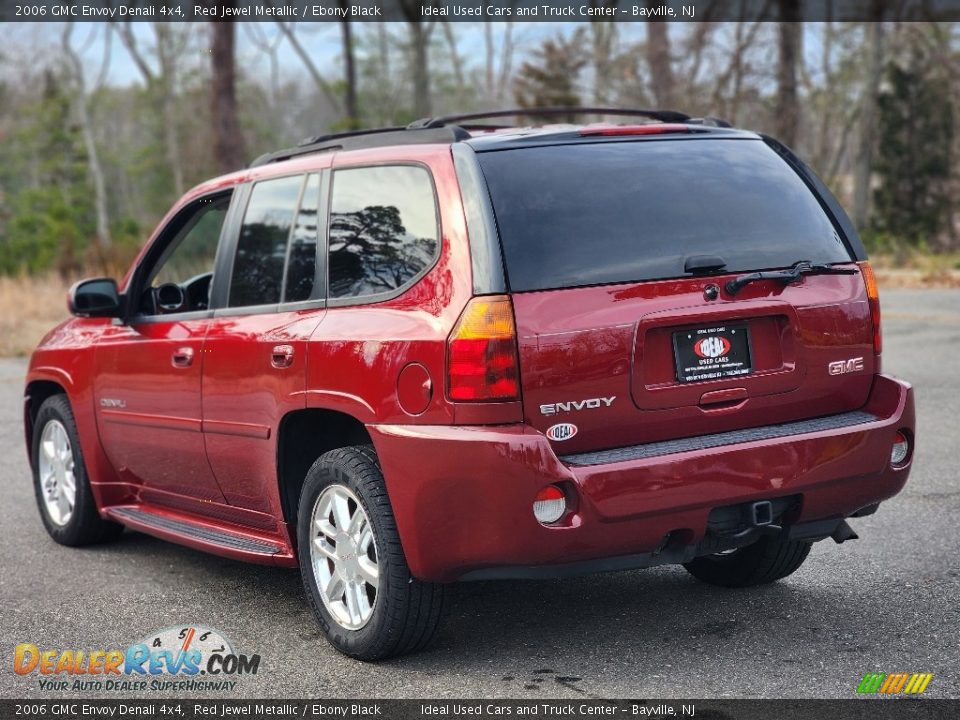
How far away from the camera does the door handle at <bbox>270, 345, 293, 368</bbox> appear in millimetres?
4770

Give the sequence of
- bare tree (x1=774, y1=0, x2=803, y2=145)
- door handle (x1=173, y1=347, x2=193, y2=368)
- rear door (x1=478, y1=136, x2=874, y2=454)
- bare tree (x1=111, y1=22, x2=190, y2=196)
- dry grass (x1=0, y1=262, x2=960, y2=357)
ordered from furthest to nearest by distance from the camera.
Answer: bare tree (x1=111, y1=22, x2=190, y2=196), bare tree (x1=774, y1=0, x2=803, y2=145), dry grass (x1=0, y1=262, x2=960, y2=357), door handle (x1=173, y1=347, x2=193, y2=368), rear door (x1=478, y1=136, x2=874, y2=454)

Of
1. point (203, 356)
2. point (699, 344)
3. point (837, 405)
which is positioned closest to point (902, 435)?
point (837, 405)

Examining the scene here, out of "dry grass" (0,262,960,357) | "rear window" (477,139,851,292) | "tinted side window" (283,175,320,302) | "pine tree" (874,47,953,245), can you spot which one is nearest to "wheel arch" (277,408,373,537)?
"tinted side window" (283,175,320,302)

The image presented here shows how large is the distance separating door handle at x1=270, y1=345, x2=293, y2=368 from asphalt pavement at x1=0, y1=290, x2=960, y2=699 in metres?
1.05

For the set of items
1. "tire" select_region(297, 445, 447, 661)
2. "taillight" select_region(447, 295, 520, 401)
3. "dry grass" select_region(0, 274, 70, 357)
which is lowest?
"dry grass" select_region(0, 274, 70, 357)

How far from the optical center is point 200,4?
27906mm

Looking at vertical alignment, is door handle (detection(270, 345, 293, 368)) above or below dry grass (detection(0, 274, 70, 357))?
above

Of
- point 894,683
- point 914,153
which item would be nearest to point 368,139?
point 894,683

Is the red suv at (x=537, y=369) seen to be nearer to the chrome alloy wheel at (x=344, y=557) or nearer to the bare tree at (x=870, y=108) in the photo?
the chrome alloy wheel at (x=344, y=557)

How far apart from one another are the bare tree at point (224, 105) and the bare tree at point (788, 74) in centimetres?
1197

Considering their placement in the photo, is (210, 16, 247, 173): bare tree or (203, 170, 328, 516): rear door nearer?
(203, 170, 328, 516): rear door

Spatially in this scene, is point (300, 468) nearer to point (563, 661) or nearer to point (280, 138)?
point (563, 661)

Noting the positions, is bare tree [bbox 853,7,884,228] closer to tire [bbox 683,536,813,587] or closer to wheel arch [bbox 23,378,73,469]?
wheel arch [bbox 23,378,73,469]

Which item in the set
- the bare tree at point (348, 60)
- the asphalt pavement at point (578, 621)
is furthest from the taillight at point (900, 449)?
the bare tree at point (348, 60)
